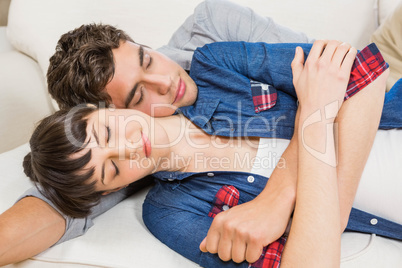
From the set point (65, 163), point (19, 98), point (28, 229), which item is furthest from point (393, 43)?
point (19, 98)

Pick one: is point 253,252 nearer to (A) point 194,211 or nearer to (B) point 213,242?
(B) point 213,242

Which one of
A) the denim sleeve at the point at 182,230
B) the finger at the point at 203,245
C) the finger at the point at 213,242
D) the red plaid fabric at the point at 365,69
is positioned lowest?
the denim sleeve at the point at 182,230

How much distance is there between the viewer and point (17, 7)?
5.40 feet

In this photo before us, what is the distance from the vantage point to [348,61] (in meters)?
0.95

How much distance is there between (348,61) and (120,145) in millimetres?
601

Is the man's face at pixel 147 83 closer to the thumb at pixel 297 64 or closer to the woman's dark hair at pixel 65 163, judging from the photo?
the woman's dark hair at pixel 65 163

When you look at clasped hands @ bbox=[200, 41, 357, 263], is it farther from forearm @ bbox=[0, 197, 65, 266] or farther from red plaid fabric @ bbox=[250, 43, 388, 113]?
forearm @ bbox=[0, 197, 65, 266]

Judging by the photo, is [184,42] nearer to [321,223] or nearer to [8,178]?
[8,178]

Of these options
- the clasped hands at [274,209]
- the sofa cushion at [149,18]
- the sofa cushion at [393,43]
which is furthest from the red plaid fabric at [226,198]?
the sofa cushion at [149,18]

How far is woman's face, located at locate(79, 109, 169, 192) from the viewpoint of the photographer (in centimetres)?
99

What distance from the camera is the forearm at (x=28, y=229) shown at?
936 mm

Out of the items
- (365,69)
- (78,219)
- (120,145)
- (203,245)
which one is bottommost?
(78,219)

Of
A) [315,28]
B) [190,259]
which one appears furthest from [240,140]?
[315,28]

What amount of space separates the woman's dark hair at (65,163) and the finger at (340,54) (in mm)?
642
